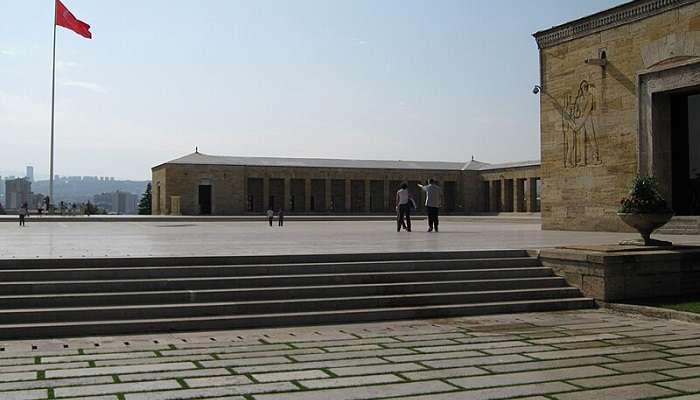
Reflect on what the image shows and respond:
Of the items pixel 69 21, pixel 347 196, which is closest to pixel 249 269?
pixel 69 21

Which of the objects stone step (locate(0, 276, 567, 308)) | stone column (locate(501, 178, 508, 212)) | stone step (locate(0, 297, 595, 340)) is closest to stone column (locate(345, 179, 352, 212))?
stone column (locate(501, 178, 508, 212))

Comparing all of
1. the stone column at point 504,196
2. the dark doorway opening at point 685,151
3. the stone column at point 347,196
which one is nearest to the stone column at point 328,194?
the stone column at point 347,196

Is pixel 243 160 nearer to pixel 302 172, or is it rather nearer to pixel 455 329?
pixel 302 172

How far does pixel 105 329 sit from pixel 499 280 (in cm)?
567

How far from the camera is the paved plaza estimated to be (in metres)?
5.21

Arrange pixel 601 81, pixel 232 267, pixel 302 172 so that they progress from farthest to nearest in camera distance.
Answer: pixel 302 172, pixel 601 81, pixel 232 267

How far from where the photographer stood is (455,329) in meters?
8.20

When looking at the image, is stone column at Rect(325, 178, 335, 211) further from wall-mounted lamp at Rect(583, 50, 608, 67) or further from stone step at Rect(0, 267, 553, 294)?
stone step at Rect(0, 267, 553, 294)

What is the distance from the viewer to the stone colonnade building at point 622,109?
1709 centimetres

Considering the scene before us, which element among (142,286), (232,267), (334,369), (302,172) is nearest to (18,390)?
(334,369)

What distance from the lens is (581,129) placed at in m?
19.5

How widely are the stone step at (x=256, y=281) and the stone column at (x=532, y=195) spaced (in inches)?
1500

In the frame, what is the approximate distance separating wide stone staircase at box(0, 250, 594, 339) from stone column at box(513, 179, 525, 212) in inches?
1564

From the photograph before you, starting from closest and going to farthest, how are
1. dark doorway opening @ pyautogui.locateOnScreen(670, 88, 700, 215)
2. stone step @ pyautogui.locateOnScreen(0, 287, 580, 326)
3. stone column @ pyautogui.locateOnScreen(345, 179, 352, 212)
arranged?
stone step @ pyautogui.locateOnScreen(0, 287, 580, 326), dark doorway opening @ pyautogui.locateOnScreen(670, 88, 700, 215), stone column @ pyautogui.locateOnScreen(345, 179, 352, 212)
